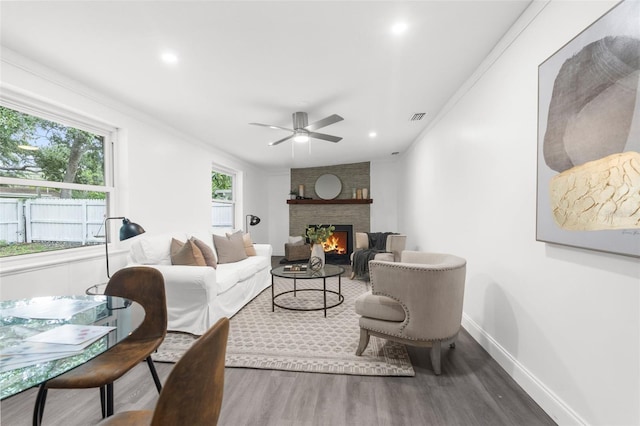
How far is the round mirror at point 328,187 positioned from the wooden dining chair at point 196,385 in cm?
606

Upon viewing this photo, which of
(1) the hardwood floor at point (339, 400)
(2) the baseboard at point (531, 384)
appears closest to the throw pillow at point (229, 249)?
(1) the hardwood floor at point (339, 400)

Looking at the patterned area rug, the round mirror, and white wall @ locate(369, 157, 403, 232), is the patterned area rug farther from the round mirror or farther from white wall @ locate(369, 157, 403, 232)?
the round mirror

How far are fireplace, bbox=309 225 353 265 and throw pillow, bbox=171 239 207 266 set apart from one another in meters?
3.68

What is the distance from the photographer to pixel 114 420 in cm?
94

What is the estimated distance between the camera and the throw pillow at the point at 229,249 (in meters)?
3.76

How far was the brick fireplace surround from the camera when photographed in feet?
21.7

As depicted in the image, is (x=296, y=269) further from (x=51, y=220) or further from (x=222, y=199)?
(x=222, y=199)

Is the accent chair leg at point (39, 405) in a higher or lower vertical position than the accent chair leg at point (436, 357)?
higher

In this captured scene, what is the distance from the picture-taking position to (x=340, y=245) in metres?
6.55

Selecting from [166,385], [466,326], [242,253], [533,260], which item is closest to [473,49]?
[533,260]

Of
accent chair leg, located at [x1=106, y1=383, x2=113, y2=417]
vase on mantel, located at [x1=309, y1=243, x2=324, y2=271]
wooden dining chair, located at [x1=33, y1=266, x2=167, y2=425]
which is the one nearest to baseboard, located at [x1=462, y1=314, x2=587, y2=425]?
vase on mantel, located at [x1=309, y1=243, x2=324, y2=271]

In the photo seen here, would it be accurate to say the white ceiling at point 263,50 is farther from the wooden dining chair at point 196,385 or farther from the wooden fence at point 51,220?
the wooden dining chair at point 196,385

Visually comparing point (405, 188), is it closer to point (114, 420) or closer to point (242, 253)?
point (242, 253)

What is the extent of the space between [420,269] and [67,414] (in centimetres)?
233
